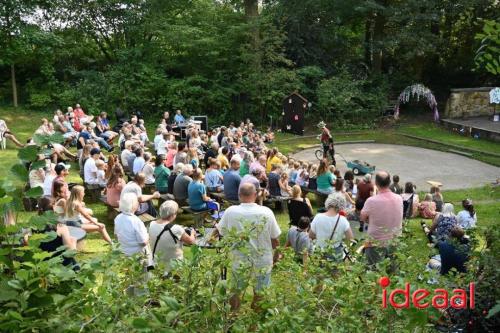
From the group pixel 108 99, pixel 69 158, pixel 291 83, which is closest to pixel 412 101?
pixel 291 83

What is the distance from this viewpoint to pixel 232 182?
10.5 meters

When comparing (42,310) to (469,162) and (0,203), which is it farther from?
(469,162)

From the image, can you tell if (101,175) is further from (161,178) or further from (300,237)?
(300,237)

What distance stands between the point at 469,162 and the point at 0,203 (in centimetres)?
1821

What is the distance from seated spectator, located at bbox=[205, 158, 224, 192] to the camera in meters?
11.5

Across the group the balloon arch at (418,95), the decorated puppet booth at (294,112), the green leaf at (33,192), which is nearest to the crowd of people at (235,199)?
the green leaf at (33,192)

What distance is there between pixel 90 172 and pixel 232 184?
3.11 m

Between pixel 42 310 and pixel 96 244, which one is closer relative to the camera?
pixel 42 310

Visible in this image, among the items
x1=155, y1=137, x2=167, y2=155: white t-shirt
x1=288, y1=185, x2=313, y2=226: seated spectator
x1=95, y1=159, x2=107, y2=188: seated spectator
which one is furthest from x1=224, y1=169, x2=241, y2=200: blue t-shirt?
x1=155, y1=137, x2=167, y2=155: white t-shirt

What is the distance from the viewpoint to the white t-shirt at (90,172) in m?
11.1

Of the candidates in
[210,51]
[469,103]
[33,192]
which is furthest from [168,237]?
[469,103]

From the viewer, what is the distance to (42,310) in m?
2.35

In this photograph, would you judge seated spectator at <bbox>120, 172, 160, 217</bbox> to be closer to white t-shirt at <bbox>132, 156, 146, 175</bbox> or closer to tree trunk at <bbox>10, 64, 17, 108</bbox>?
white t-shirt at <bbox>132, 156, 146, 175</bbox>

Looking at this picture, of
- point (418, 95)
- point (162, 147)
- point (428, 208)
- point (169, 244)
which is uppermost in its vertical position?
point (418, 95)
